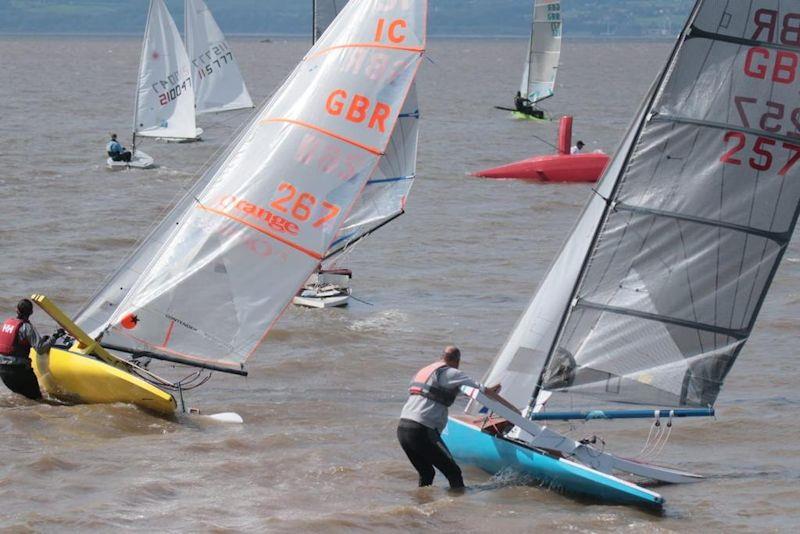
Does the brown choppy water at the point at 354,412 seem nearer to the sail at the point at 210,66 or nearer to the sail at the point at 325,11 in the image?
the sail at the point at 325,11

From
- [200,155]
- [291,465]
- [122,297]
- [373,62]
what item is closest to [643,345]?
[291,465]

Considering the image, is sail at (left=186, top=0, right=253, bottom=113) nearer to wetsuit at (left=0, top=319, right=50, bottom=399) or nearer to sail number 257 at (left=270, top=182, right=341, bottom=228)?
sail number 257 at (left=270, top=182, right=341, bottom=228)

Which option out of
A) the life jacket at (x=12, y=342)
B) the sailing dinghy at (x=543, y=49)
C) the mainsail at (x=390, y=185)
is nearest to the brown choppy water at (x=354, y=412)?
the life jacket at (x=12, y=342)

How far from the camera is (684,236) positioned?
1034cm

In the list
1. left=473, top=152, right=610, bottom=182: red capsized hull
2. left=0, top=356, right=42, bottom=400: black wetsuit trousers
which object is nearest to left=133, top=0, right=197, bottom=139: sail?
left=473, top=152, right=610, bottom=182: red capsized hull

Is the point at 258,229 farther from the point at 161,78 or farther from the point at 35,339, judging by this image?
the point at 161,78

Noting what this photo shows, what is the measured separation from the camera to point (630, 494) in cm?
1019

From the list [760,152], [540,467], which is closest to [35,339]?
[540,467]

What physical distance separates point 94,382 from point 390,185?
6178 millimetres

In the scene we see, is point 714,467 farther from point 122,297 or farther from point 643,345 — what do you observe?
point 122,297

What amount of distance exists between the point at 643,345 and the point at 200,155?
2741 cm

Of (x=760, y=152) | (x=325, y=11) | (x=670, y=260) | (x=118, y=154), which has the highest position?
(x=325, y=11)

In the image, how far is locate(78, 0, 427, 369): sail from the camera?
41.2 ft

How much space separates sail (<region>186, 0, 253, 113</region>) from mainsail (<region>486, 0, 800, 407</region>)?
87.9 ft
